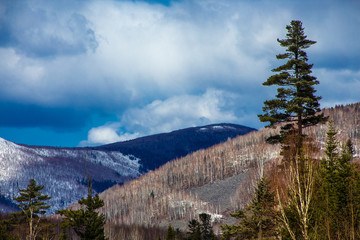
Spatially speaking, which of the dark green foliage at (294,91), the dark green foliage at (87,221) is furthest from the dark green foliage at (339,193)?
the dark green foliage at (87,221)

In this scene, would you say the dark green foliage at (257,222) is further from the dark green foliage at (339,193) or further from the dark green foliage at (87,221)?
the dark green foliage at (87,221)

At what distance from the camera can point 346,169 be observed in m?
28.3

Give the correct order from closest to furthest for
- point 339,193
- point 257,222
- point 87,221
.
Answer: point 257,222 < point 339,193 < point 87,221

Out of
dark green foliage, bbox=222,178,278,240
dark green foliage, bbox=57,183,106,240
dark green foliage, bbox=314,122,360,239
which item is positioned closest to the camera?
dark green foliage, bbox=314,122,360,239

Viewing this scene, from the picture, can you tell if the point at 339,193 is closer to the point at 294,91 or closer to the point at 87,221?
the point at 294,91

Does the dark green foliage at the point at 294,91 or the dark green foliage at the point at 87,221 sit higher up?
the dark green foliage at the point at 294,91

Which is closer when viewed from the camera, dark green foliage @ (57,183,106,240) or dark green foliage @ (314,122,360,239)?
dark green foliage @ (314,122,360,239)

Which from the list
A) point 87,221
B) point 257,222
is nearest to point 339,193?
point 257,222

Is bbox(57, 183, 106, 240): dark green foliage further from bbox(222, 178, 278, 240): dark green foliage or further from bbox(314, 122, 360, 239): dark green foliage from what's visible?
bbox(314, 122, 360, 239): dark green foliage

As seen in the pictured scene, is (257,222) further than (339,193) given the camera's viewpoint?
No

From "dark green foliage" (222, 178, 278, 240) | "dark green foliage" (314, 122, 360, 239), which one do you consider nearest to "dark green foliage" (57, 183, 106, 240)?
"dark green foliage" (222, 178, 278, 240)

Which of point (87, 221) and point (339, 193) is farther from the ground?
point (339, 193)

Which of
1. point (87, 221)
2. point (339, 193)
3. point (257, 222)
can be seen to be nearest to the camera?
point (257, 222)

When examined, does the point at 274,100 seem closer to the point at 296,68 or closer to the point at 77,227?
the point at 296,68
